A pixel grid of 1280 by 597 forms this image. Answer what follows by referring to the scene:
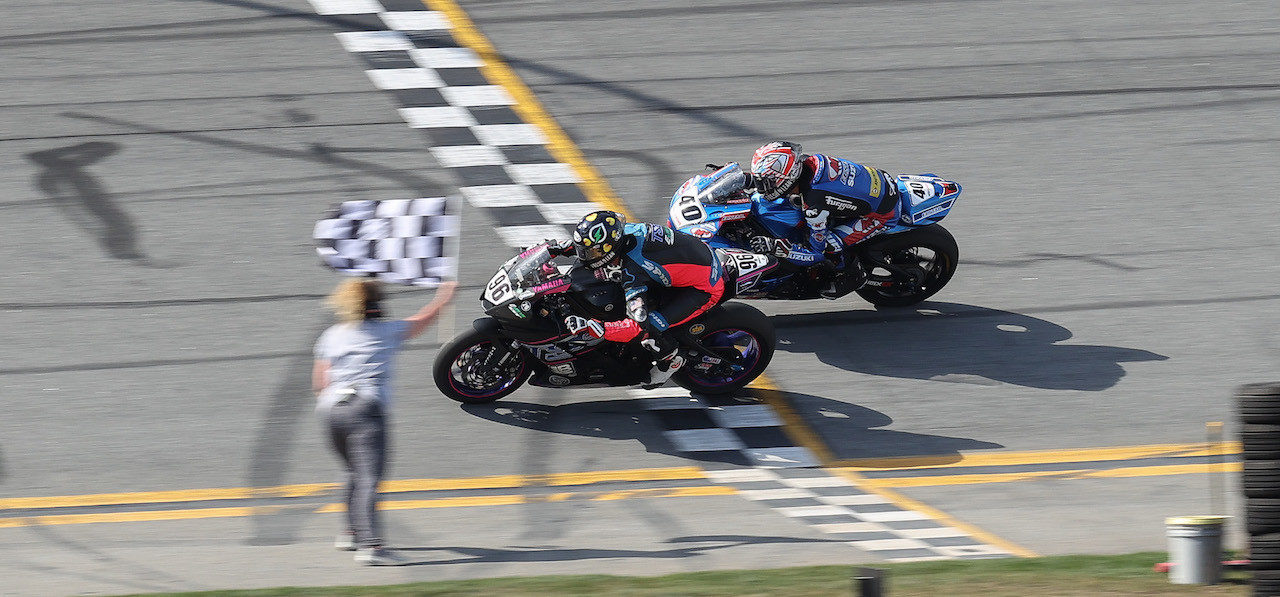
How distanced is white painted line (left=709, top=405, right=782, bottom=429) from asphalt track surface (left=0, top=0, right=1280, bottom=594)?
0.30 m

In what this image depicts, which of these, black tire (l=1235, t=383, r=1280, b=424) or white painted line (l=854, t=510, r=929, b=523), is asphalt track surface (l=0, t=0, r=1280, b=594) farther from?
black tire (l=1235, t=383, r=1280, b=424)

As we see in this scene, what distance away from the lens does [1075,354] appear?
11125mm

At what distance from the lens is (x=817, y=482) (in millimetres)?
9414

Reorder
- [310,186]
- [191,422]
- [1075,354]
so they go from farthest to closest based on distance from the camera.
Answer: [310,186], [1075,354], [191,422]

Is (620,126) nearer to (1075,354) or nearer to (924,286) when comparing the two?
(924,286)

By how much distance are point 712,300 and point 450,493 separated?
2412 mm

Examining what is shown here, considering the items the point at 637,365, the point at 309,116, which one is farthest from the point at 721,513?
the point at 309,116

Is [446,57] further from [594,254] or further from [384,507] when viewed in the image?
[384,507]

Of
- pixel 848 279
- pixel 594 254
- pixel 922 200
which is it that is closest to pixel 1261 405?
pixel 594 254

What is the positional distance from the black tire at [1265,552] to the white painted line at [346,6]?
1344 centimetres

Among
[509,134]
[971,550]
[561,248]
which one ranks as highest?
[509,134]

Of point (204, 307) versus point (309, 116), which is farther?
point (309, 116)

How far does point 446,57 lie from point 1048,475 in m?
9.64

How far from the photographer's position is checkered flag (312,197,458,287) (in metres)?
9.15
